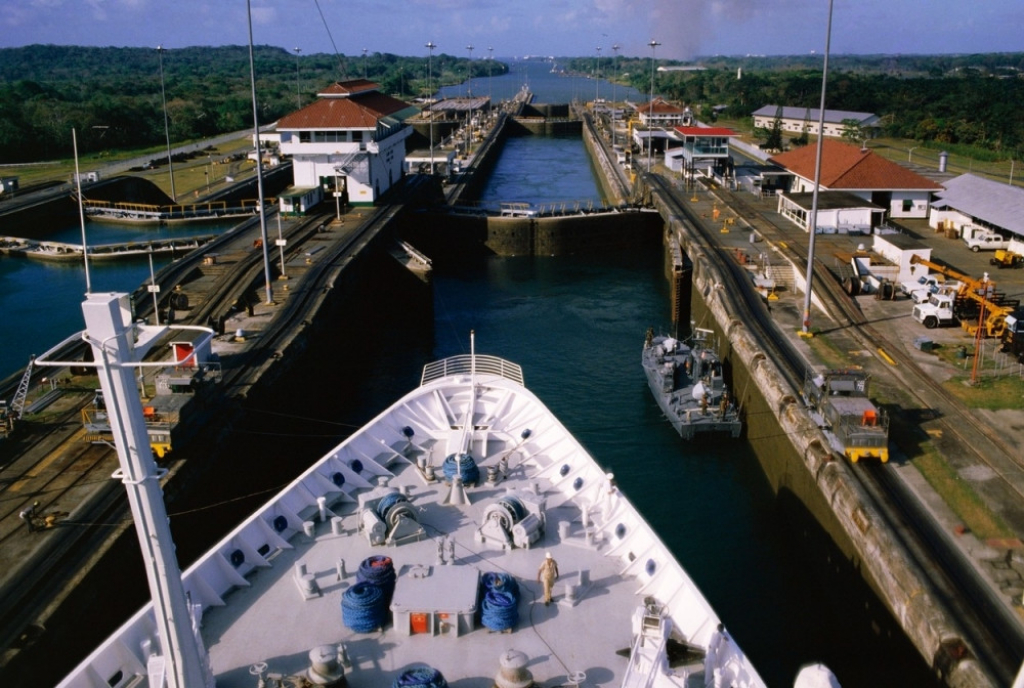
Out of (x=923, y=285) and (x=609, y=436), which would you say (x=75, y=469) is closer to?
(x=609, y=436)

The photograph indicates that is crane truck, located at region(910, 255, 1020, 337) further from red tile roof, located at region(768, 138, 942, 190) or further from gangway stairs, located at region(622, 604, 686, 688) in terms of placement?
gangway stairs, located at region(622, 604, 686, 688)

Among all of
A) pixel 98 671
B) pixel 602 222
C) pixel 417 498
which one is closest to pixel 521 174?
pixel 602 222

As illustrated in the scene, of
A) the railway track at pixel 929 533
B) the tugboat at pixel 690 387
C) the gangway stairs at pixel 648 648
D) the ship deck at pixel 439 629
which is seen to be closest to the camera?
the gangway stairs at pixel 648 648

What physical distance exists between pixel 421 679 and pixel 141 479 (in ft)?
16.2

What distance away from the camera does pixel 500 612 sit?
13.9 metres

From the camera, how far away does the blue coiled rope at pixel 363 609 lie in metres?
13.9

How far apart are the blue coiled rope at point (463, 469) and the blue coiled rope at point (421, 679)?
6708mm

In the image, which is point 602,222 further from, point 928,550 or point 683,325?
point 928,550

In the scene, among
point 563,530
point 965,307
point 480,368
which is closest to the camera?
point 563,530

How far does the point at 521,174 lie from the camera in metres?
95.6

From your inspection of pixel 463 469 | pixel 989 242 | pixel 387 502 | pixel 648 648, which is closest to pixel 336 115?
pixel 989 242

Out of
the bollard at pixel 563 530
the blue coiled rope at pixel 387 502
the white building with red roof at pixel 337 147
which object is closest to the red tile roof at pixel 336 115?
the white building with red roof at pixel 337 147

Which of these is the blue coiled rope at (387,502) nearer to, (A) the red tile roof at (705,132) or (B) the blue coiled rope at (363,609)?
(B) the blue coiled rope at (363,609)

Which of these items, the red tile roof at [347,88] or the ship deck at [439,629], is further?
the red tile roof at [347,88]
